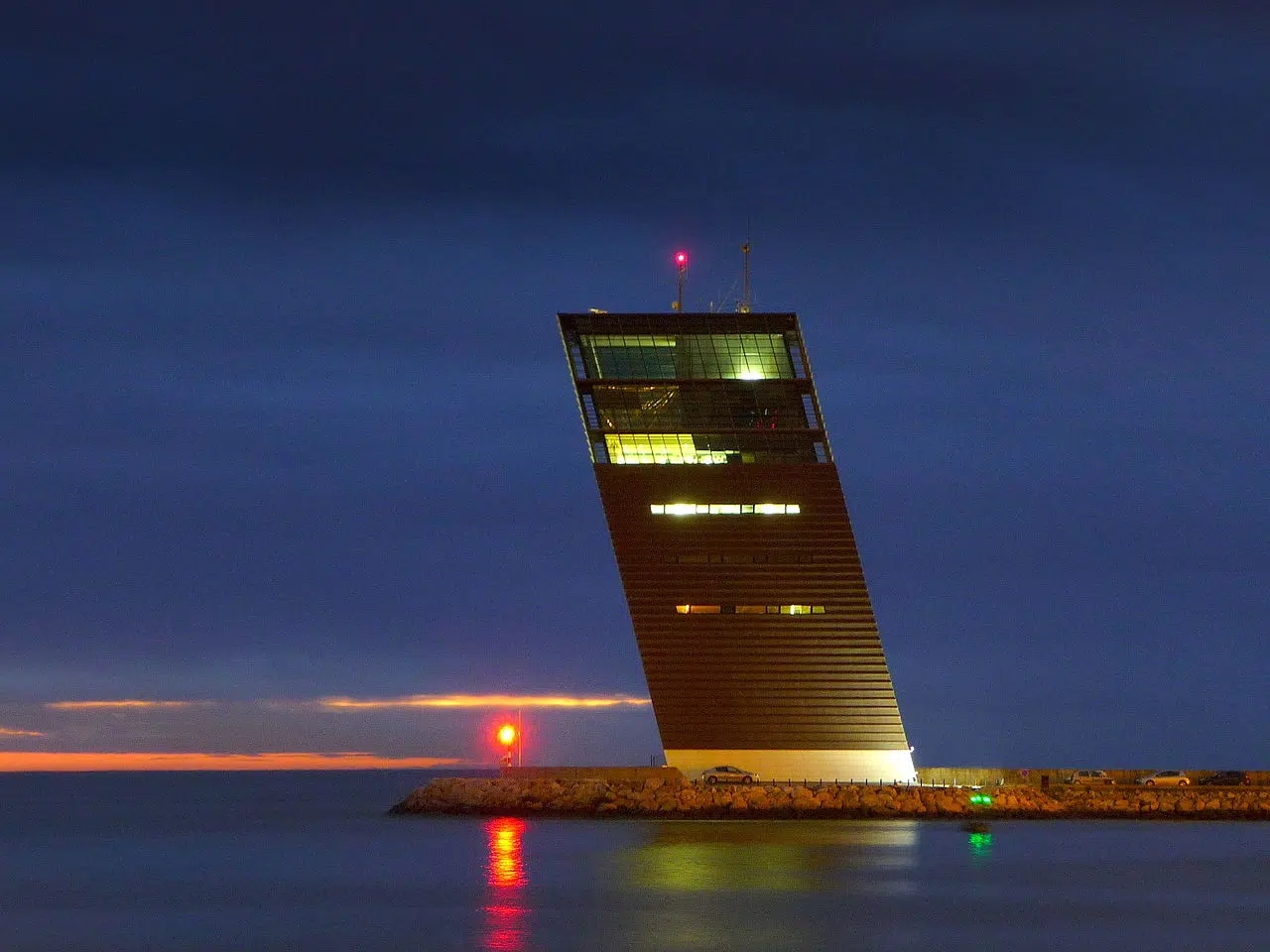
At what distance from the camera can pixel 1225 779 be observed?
322ft

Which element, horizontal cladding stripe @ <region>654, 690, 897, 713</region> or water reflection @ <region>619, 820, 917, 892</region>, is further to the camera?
horizontal cladding stripe @ <region>654, 690, 897, 713</region>

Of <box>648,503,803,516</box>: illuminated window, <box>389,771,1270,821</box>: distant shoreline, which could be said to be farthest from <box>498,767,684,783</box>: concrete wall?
<box>648,503,803,516</box>: illuminated window

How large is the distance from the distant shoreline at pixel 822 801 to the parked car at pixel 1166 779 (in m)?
2.53

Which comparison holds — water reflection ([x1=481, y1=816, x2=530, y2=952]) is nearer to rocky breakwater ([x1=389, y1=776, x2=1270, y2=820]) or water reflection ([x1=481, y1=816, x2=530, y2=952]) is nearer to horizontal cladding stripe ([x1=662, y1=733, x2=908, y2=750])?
rocky breakwater ([x1=389, y1=776, x2=1270, y2=820])

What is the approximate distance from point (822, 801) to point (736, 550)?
39.1 ft

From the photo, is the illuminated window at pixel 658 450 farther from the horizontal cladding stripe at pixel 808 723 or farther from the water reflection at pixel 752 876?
the water reflection at pixel 752 876

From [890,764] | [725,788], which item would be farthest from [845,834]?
[890,764]

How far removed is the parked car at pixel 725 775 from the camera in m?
88.9

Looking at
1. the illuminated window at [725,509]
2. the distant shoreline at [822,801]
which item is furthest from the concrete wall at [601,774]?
the illuminated window at [725,509]

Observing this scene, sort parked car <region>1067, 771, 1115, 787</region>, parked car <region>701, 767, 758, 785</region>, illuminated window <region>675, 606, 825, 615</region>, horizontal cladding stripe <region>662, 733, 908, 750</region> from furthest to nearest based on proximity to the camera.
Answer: parked car <region>1067, 771, 1115, 787</region> < horizontal cladding stripe <region>662, 733, 908, 750</region> < illuminated window <region>675, 606, 825, 615</region> < parked car <region>701, 767, 758, 785</region>

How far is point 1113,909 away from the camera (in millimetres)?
57688

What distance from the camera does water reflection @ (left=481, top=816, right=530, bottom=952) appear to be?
5050cm

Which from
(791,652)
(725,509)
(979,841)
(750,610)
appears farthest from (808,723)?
(979,841)

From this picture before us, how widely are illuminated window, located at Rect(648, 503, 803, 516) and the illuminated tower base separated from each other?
0.20 feet
